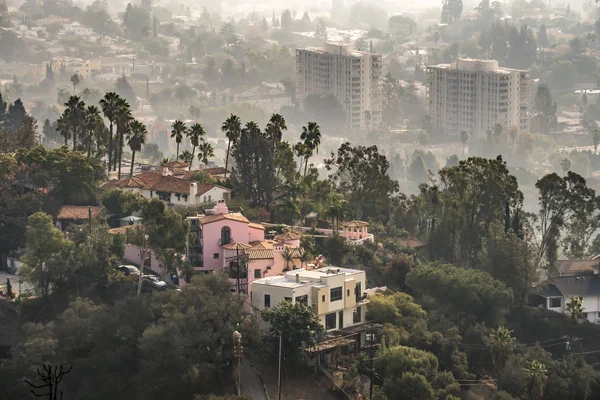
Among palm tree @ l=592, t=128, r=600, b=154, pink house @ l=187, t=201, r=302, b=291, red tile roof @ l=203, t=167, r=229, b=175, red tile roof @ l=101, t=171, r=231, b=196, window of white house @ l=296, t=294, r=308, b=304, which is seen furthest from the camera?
palm tree @ l=592, t=128, r=600, b=154

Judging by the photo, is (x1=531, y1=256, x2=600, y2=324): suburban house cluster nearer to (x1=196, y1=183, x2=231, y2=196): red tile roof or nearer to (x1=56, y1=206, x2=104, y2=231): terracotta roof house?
(x1=196, y1=183, x2=231, y2=196): red tile roof

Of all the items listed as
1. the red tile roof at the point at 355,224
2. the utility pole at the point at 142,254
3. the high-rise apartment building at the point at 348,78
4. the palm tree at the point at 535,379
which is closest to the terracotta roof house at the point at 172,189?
the red tile roof at the point at 355,224

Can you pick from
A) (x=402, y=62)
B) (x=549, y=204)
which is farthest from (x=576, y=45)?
(x=549, y=204)

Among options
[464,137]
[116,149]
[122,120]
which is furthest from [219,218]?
[464,137]

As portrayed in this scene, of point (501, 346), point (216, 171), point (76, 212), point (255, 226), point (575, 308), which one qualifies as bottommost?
point (501, 346)

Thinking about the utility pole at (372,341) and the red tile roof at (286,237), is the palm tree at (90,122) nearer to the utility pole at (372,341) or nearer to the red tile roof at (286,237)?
the red tile roof at (286,237)

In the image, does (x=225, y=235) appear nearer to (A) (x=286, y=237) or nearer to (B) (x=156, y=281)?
(A) (x=286, y=237)

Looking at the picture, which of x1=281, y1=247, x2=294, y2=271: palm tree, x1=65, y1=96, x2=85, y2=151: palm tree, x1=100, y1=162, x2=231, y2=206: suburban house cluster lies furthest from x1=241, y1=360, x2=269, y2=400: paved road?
x1=65, y1=96, x2=85, y2=151: palm tree
